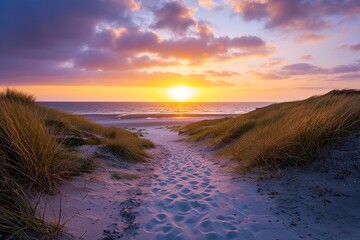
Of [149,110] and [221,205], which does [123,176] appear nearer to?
[221,205]

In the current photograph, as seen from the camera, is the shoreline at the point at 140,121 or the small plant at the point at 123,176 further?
the shoreline at the point at 140,121

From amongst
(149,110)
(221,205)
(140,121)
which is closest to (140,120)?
(140,121)

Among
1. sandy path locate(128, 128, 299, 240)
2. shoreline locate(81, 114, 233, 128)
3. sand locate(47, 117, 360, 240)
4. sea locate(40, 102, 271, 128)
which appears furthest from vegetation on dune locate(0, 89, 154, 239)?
shoreline locate(81, 114, 233, 128)

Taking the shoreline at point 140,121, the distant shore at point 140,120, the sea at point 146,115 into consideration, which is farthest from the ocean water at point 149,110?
the shoreline at point 140,121

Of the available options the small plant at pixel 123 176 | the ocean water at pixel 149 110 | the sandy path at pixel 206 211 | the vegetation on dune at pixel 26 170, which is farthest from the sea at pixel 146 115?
the sandy path at pixel 206 211

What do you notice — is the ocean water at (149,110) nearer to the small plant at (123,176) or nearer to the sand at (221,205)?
the small plant at (123,176)

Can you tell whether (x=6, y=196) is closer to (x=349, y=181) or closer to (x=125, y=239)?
(x=125, y=239)

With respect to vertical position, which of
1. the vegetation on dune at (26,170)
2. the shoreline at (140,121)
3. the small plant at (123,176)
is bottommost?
the shoreline at (140,121)

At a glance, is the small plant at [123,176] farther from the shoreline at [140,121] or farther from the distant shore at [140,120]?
the distant shore at [140,120]

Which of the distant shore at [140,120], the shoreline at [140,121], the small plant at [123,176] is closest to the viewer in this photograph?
the small plant at [123,176]

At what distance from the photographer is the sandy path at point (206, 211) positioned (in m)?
4.28

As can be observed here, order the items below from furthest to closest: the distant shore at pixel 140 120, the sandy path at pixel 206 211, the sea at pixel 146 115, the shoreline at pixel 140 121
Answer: the sea at pixel 146 115 < the distant shore at pixel 140 120 < the shoreline at pixel 140 121 < the sandy path at pixel 206 211

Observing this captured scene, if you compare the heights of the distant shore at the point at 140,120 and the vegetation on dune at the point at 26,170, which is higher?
the vegetation on dune at the point at 26,170

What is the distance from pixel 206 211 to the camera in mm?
5160
